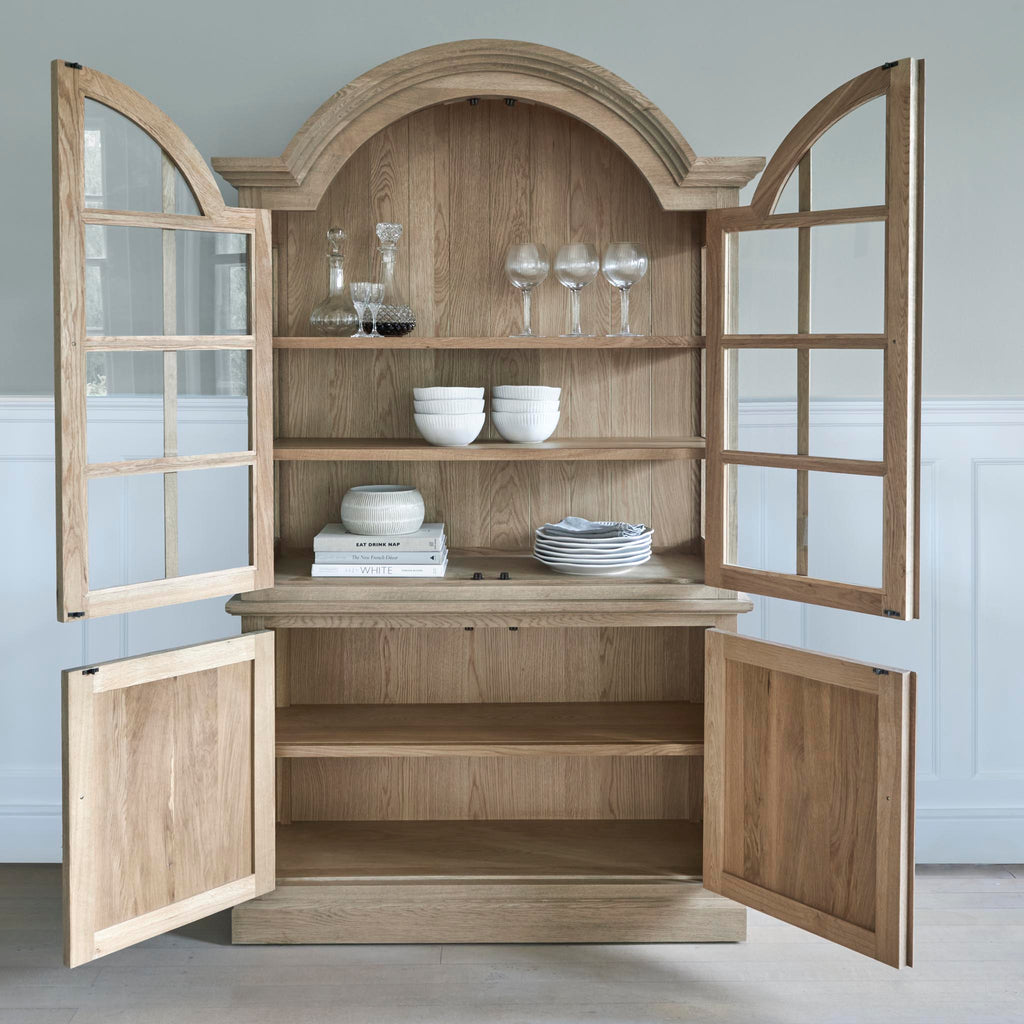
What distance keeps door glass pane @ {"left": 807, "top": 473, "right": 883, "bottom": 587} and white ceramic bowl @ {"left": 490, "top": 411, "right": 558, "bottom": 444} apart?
2.11ft

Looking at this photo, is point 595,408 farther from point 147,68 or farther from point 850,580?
point 147,68

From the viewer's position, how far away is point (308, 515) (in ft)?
9.58

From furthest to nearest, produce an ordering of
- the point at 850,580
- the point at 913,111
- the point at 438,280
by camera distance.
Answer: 1. the point at 438,280
2. the point at 850,580
3. the point at 913,111

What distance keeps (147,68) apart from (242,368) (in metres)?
→ 1.07

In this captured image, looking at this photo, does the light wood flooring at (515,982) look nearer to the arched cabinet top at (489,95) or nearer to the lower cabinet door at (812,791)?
the lower cabinet door at (812,791)

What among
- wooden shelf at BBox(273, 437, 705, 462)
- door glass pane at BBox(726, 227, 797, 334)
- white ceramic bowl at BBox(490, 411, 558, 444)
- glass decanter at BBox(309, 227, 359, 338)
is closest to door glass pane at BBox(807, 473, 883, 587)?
wooden shelf at BBox(273, 437, 705, 462)

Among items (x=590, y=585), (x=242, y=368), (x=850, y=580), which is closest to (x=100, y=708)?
(x=242, y=368)

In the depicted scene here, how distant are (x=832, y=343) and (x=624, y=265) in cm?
57

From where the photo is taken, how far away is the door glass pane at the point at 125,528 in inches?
90.0

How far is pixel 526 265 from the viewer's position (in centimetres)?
266

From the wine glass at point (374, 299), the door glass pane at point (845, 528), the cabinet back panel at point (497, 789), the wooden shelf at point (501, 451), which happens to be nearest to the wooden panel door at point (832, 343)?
the door glass pane at point (845, 528)

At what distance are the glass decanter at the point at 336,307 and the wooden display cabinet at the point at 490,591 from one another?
0.08m

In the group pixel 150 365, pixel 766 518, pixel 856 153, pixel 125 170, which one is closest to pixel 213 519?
pixel 150 365

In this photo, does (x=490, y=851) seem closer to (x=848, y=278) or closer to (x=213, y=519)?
(x=213, y=519)
